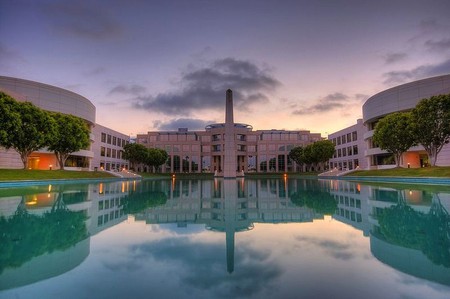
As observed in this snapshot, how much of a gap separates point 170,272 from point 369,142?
76.6 meters

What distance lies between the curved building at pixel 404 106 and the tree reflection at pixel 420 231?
55820 mm

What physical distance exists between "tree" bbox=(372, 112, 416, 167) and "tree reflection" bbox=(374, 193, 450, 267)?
37.4 meters

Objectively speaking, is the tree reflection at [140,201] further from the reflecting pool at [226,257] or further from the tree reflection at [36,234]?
the reflecting pool at [226,257]

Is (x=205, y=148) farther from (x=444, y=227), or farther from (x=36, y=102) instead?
(x=444, y=227)

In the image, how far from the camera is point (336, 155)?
3942 inches

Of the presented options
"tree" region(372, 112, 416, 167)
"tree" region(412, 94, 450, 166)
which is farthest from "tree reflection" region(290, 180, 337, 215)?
"tree" region(372, 112, 416, 167)

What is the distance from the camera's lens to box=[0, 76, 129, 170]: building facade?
2072 inches

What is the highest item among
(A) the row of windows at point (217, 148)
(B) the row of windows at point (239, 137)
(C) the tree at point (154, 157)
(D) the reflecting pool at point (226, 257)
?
(B) the row of windows at point (239, 137)

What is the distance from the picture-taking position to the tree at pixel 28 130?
35.8 meters

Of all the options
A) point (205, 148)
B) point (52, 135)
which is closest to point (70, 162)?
point (52, 135)

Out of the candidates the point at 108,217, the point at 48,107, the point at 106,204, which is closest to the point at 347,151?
the point at 48,107

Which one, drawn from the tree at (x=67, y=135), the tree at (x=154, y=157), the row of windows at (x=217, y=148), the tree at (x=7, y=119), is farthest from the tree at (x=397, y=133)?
the row of windows at (x=217, y=148)

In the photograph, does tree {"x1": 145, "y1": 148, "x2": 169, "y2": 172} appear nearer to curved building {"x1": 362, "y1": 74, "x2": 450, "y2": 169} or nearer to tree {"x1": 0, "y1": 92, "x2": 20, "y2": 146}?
tree {"x1": 0, "y1": 92, "x2": 20, "y2": 146}

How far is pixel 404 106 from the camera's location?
60.7m
